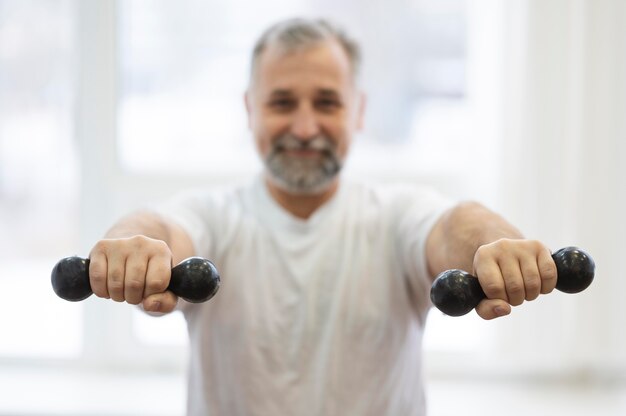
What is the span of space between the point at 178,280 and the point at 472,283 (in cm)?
28

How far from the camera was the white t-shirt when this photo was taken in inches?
44.1

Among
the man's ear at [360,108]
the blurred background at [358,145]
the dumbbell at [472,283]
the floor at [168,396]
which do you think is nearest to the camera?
the dumbbell at [472,283]

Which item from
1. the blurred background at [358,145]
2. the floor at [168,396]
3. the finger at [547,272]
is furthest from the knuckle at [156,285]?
the blurred background at [358,145]

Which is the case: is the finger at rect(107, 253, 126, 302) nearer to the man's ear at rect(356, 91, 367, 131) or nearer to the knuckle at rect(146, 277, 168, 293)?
the knuckle at rect(146, 277, 168, 293)

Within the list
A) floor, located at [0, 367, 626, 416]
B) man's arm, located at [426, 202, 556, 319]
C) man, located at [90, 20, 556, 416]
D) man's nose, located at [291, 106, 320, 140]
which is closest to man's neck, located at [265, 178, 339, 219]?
man, located at [90, 20, 556, 416]

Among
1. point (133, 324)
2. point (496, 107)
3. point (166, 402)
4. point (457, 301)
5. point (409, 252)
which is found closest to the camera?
point (457, 301)

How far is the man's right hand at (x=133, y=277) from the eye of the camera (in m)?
0.74

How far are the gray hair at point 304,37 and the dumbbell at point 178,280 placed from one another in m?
0.57

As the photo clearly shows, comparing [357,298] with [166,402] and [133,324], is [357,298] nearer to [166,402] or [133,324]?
[166,402]

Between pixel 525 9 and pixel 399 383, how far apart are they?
1137 mm

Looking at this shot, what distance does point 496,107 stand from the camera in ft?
6.31

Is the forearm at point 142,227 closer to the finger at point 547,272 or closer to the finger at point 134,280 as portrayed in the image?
the finger at point 134,280

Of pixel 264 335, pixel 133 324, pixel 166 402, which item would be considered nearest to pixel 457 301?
pixel 264 335

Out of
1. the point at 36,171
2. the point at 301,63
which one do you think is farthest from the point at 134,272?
the point at 36,171
